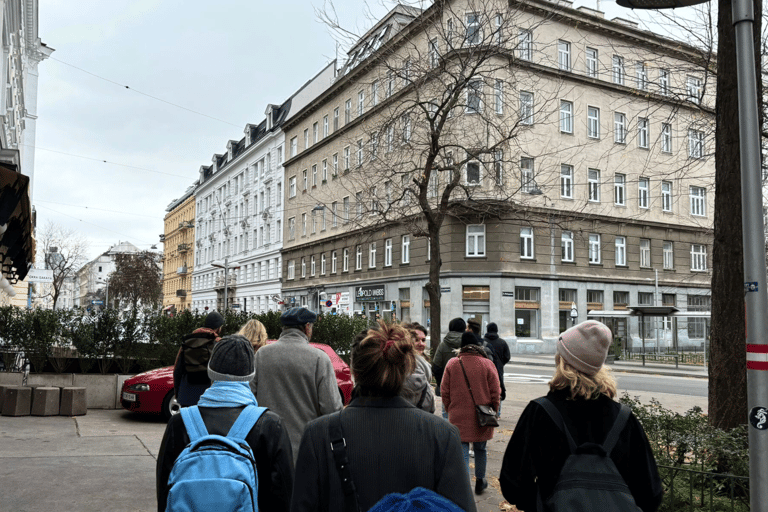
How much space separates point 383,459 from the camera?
256 cm

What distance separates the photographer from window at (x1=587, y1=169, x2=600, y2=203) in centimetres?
3919

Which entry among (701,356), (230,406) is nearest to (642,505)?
(230,406)

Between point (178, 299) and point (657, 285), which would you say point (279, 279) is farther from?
point (178, 299)

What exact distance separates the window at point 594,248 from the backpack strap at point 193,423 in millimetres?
38179

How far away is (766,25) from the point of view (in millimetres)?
10344

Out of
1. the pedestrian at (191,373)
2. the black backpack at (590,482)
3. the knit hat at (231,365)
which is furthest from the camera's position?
the pedestrian at (191,373)

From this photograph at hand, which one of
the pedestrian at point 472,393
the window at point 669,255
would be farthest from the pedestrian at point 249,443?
the window at point 669,255

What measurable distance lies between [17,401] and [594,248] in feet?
109

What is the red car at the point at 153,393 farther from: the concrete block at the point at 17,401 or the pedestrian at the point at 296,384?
the pedestrian at the point at 296,384

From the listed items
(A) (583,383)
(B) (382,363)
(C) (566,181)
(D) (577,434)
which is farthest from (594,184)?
(B) (382,363)

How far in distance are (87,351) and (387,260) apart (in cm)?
2927

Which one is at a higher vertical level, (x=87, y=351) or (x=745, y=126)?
(x=745, y=126)

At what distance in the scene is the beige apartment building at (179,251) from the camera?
306 ft

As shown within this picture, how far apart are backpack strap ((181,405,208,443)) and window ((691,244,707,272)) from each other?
149 ft
